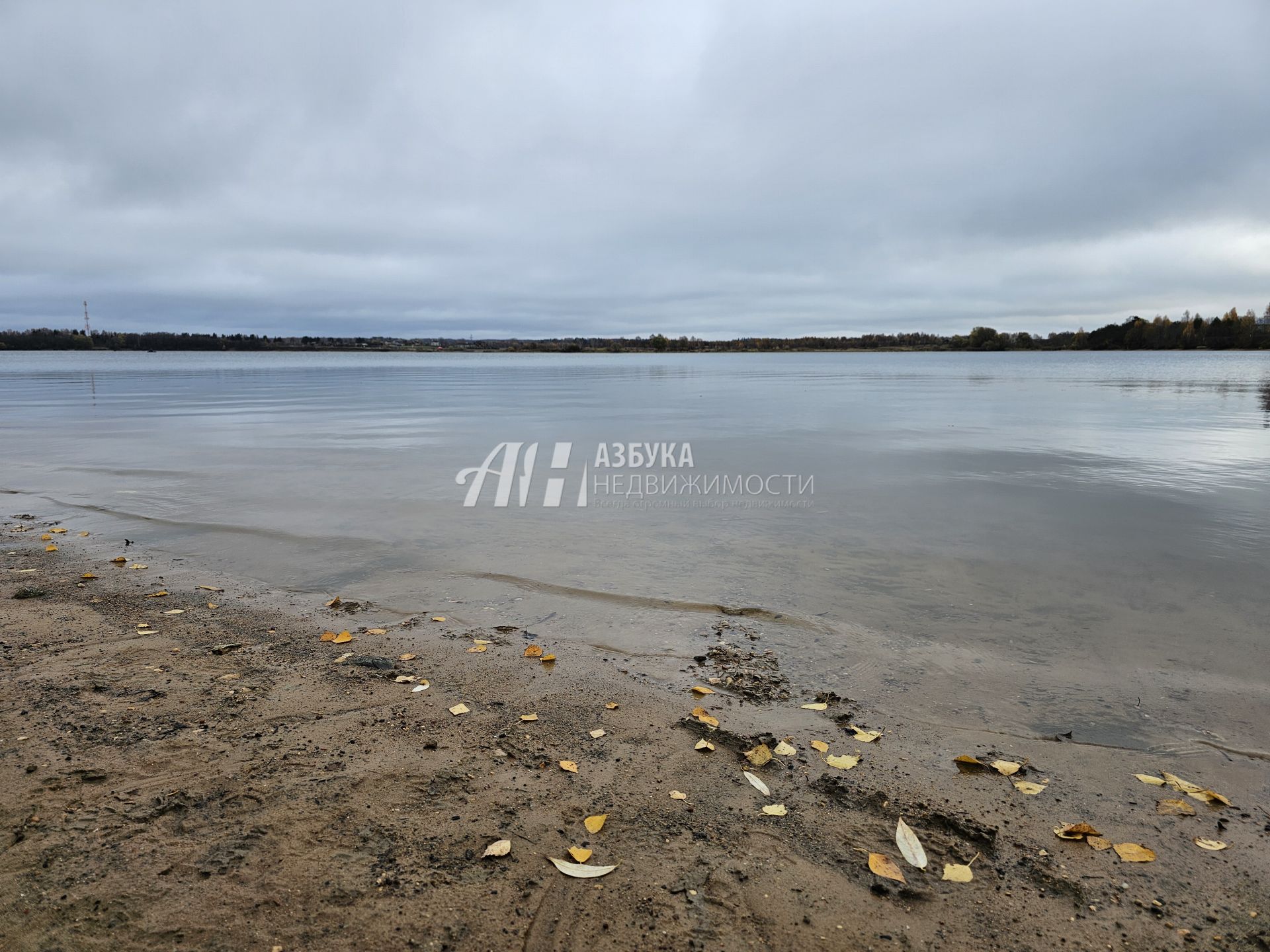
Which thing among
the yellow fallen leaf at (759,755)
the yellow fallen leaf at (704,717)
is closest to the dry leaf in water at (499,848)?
the yellow fallen leaf at (759,755)

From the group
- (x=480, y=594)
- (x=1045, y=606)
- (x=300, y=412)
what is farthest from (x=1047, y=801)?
(x=300, y=412)

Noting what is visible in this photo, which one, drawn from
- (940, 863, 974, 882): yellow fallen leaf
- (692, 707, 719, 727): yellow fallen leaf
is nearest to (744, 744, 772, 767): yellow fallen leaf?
(692, 707, 719, 727): yellow fallen leaf

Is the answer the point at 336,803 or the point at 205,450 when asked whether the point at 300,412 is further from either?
the point at 336,803

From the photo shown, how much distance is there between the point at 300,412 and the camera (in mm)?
23656

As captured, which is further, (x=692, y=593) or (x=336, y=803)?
(x=692, y=593)

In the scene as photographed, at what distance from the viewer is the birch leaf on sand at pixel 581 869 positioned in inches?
105

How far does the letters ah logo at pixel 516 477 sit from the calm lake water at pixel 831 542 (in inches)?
7.8

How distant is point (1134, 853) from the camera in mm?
2867

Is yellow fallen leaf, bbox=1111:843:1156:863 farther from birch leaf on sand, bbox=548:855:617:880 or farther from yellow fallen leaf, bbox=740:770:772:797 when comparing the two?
birch leaf on sand, bbox=548:855:617:880

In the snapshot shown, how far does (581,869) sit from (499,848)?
1.14 feet

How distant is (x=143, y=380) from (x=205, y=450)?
4240cm

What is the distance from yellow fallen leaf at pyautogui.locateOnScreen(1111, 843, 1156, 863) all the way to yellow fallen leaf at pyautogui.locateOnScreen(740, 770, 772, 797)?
1408mm

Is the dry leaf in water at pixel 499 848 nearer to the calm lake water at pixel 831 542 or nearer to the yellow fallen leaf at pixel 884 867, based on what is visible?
the yellow fallen leaf at pixel 884 867
